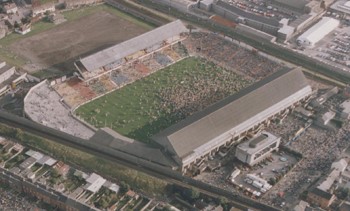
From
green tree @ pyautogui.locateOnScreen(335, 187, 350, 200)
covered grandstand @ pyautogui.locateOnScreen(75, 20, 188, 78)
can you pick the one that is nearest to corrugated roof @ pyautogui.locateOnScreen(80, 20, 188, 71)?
covered grandstand @ pyautogui.locateOnScreen(75, 20, 188, 78)

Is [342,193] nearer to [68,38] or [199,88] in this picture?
[199,88]

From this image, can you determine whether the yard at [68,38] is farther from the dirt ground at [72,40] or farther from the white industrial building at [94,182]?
Answer: the white industrial building at [94,182]

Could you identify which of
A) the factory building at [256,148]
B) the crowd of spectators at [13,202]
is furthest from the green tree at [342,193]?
the crowd of spectators at [13,202]

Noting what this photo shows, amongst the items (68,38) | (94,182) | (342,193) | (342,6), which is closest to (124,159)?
(94,182)

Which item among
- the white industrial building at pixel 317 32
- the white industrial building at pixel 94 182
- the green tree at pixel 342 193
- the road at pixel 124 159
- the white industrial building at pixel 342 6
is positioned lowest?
the white industrial building at pixel 94 182

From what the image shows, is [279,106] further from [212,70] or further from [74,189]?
[74,189]

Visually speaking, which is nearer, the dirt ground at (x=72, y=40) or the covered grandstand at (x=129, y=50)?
the covered grandstand at (x=129, y=50)

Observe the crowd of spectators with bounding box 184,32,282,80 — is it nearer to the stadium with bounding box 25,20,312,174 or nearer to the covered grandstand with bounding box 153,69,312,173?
the stadium with bounding box 25,20,312,174
